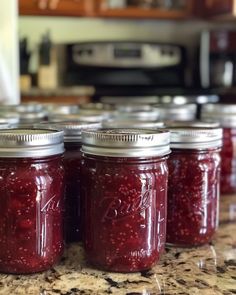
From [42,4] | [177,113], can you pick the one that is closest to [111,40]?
[42,4]

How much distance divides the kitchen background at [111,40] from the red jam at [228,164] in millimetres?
1774

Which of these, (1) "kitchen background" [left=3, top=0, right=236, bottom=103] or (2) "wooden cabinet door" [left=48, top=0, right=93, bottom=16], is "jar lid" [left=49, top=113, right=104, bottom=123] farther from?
(2) "wooden cabinet door" [left=48, top=0, right=93, bottom=16]

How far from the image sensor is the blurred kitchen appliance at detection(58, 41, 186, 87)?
2969mm

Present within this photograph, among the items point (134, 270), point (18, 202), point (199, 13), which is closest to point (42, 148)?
point (18, 202)

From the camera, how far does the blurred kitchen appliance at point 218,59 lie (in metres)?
3.01

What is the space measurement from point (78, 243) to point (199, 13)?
2.70 metres

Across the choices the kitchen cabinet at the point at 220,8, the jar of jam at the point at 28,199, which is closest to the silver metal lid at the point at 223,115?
the jar of jam at the point at 28,199

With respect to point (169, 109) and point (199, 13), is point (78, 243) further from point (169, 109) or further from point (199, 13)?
point (199, 13)

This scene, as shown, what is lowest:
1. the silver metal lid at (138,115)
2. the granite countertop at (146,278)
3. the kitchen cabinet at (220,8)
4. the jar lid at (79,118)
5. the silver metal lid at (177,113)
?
the granite countertop at (146,278)

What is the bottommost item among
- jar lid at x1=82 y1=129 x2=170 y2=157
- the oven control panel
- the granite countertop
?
Result: the granite countertop

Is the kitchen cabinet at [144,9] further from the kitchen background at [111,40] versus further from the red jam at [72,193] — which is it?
the red jam at [72,193]

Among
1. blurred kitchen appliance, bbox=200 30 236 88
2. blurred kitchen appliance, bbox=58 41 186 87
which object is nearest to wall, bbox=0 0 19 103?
blurred kitchen appliance, bbox=58 41 186 87

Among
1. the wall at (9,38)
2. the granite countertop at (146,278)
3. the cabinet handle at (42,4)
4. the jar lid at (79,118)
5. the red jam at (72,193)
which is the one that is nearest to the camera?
the granite countertop at (146,278)

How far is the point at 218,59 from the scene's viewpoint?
3023mm
